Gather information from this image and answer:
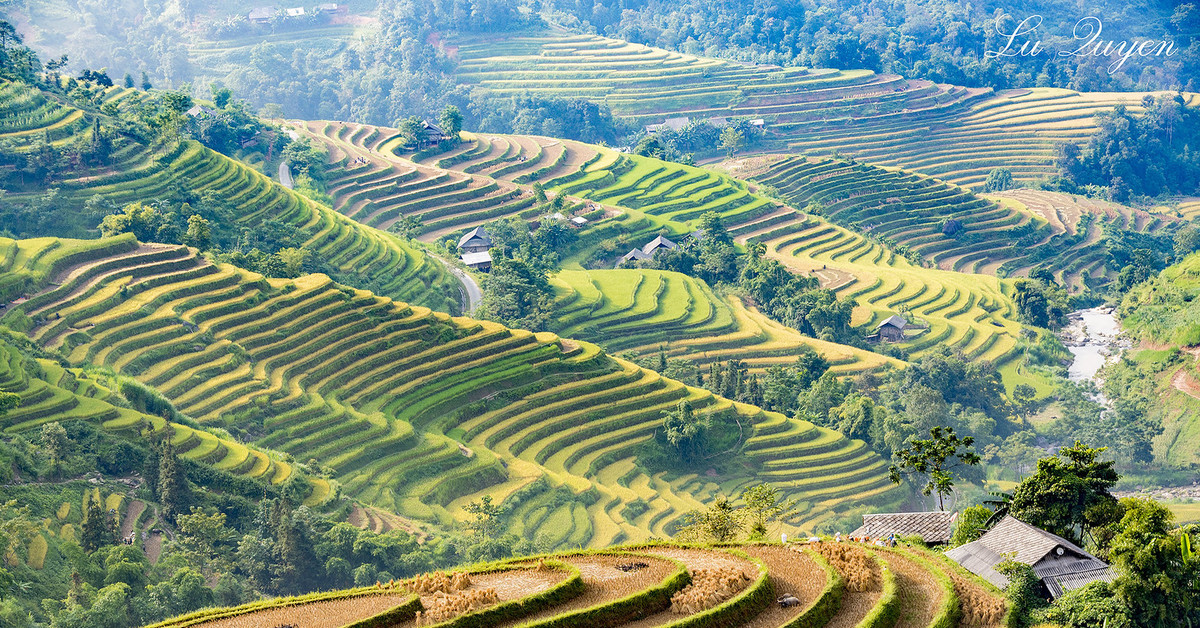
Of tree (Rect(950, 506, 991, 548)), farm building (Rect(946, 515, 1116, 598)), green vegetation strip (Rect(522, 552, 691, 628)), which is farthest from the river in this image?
green vegetation strip (Rect(522, 552, 691, 628))

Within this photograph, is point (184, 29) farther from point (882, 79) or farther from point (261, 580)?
point (261, 580)

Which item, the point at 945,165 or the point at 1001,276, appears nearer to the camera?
the point at 1001,276

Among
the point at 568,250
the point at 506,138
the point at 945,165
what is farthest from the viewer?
the point at 945,165

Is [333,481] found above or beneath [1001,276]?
above

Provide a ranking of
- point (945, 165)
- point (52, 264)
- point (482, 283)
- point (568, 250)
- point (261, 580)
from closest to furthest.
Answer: point (261, 580) → point (52, 264) → point (482, 283) → point (568, 250) → point (945, 165)

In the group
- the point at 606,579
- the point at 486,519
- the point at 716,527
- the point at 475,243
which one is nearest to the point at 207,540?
the point at 486,519

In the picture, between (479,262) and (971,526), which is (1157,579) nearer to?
(971,526)

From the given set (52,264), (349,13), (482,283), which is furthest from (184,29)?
(52,264)
